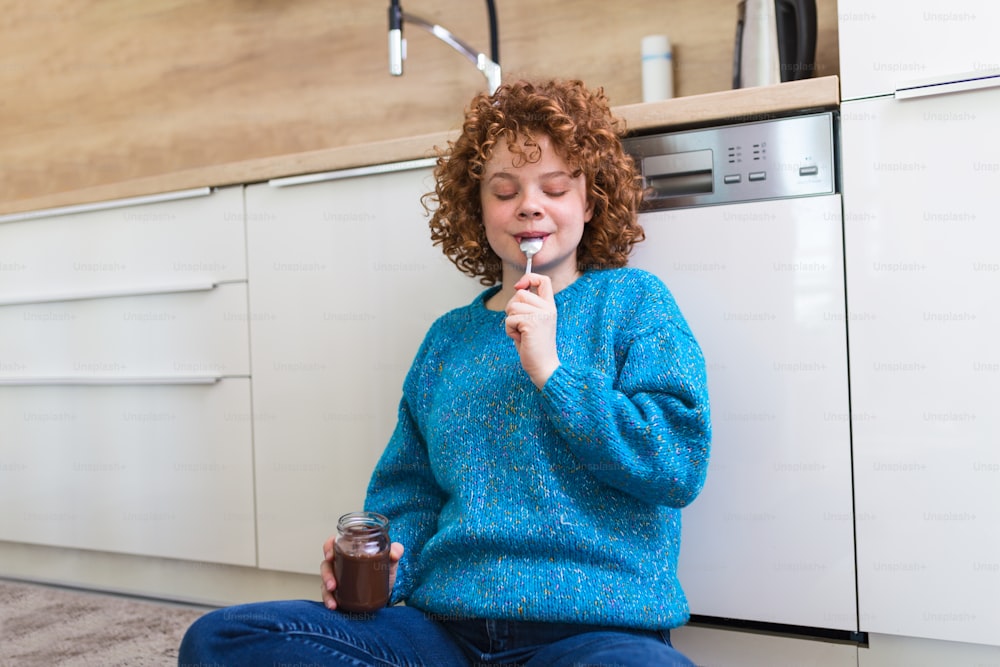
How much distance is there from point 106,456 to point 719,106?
1.36 meters

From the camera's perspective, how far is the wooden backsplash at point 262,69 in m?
1.70

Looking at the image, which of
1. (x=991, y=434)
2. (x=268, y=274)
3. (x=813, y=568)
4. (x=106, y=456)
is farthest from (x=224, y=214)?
(x=991, y=434)

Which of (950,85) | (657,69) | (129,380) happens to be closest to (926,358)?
(950,85)

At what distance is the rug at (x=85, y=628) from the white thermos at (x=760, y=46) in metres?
1.35

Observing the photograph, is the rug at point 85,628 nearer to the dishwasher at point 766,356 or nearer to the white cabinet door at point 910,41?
the dishwasher at point 766,356

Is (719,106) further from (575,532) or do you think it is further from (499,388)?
(575,532)

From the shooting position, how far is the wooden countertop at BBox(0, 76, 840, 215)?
3.59ft

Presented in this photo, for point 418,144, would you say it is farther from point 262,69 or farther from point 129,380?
point 262,69

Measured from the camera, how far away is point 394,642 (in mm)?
903

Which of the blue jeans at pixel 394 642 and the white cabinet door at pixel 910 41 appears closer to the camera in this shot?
the blue jeans at pixel 394 642

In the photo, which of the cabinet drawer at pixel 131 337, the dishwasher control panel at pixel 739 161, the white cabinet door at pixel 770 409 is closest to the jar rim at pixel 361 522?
the white cabinet door at pixel 770 409

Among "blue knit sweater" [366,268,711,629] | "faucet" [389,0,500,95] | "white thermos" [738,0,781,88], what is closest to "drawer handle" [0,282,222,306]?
"faucet" [389,0,500,95]

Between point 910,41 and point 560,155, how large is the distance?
0.48m

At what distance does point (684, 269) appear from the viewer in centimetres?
117
